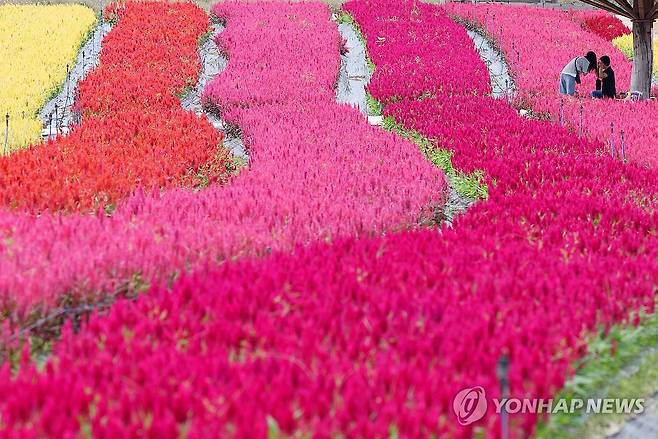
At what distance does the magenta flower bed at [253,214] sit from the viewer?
17.6 ft

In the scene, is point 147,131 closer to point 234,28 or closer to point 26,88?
point 26,88

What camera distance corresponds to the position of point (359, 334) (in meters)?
4.45

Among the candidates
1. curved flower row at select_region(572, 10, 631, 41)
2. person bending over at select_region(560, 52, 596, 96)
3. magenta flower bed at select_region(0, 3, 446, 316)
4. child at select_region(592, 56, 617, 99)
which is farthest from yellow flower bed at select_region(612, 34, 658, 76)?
magenta flower bed at select_region(0, 3, 446, 316)

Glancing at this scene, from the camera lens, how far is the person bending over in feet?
53.6

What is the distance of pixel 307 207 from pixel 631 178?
13.8 feet

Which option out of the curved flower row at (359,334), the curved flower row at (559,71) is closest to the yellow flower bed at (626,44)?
the curved flower row at (559,71)

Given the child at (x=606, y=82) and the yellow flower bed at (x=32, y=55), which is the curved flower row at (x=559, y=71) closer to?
the child at (x=606, y=82)

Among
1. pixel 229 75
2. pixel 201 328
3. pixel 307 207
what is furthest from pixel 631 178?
pixel 229 75

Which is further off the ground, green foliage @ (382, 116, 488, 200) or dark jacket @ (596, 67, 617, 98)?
green foliage @ (382, 116, 488, 200)

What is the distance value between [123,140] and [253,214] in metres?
4.38

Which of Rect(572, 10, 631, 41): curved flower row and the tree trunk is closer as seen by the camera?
the tree trunk

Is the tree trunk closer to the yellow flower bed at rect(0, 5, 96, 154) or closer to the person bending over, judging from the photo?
the person bending over

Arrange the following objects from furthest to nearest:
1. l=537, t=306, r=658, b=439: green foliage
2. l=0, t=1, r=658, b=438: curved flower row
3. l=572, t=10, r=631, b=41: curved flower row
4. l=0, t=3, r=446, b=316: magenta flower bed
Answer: l=572, t=10, r=631, b=41: curved flower row, l=0, t=3, r=446, b=316: magenta flower bed, l=537, t=306, r=658, b=439: green foliage, l=0, t=1, r=658, b=438: curved flower row

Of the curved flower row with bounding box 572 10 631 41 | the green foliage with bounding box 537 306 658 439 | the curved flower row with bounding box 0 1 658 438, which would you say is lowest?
the curved flower row with bounding box 572 10 631 41
